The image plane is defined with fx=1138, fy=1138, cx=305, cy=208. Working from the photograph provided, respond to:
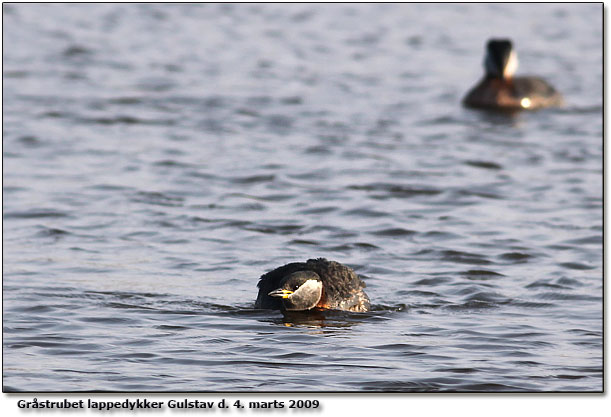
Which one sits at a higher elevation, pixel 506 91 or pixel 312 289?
pixel 506 91

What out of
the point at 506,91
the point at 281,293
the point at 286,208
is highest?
the point at 506,91

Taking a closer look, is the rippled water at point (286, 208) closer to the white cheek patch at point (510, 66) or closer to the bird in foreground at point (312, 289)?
the bird in foreground at point (312, 289)

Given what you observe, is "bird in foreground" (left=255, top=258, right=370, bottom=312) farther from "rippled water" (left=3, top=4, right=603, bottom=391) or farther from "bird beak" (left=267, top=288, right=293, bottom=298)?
"rippled water" (left=3, top=4, right=603, bottom=391)

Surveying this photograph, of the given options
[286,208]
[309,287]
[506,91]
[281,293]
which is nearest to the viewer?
[281,293]

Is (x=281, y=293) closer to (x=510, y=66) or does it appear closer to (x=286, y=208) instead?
(x=286, y=208)

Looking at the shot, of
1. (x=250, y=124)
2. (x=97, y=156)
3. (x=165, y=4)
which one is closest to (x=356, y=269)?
(x=97, y=156)

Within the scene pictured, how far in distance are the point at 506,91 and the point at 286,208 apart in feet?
28.7

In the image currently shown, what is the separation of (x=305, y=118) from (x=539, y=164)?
4.43 meters

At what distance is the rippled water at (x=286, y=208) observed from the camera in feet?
30.6

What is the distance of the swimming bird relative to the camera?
21812 mm

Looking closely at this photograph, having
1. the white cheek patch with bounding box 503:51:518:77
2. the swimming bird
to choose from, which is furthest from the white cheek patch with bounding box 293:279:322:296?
the white cheek patch with bounding box 503:51:518:77

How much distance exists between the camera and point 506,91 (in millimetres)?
22062

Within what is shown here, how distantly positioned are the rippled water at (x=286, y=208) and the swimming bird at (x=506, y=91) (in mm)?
569

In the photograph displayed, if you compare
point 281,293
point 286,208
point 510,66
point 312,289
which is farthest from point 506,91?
point 281,293
